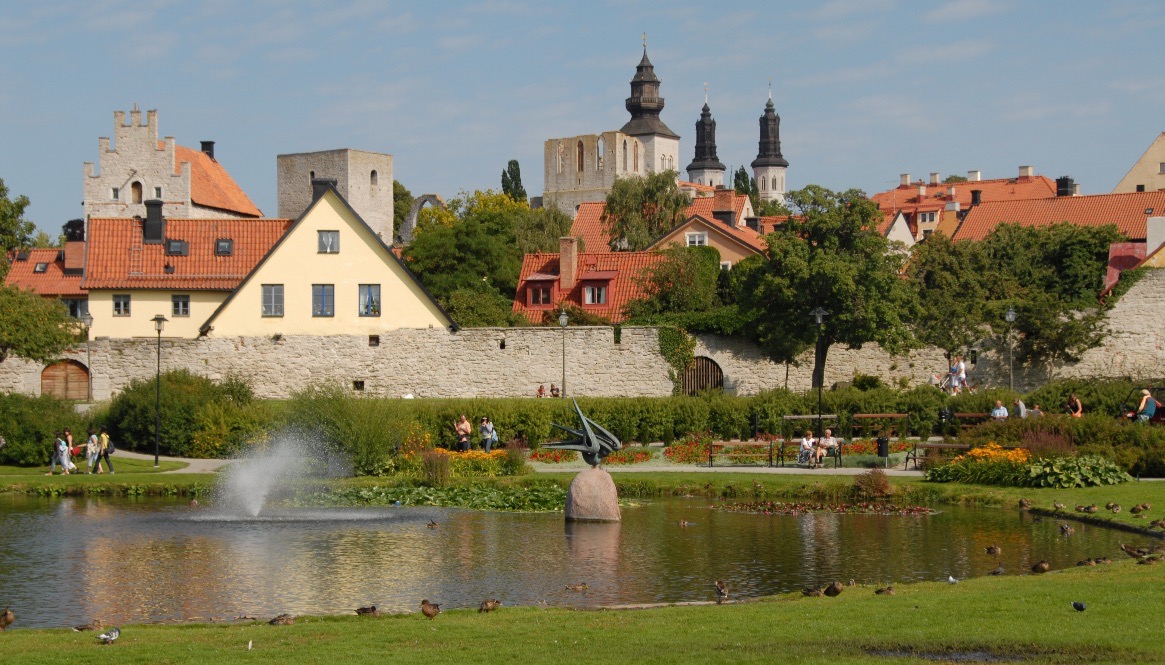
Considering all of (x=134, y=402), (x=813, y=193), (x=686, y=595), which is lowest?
(x=686, y=595)

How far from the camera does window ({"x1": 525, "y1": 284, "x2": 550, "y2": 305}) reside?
5472cm

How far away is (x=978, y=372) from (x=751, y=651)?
34005 millimetres

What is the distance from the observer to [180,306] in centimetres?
5041

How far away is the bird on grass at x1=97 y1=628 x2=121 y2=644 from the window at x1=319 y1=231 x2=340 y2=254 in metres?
35.7

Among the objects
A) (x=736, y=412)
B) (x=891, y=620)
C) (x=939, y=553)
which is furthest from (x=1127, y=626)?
(x=736, y=412)

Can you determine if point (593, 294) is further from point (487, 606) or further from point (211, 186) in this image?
point (487, 606)

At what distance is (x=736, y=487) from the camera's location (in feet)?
83.6

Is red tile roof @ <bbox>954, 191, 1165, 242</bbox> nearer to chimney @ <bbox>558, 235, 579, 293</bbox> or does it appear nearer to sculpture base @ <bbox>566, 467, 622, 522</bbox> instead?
chimney @ <bbox>558, 235, 579, 293</bbox>

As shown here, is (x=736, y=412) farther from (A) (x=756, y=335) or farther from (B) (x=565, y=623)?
(B) (x=565, y=623)

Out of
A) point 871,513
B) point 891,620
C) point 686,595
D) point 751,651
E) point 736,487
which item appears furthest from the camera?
point 736,487

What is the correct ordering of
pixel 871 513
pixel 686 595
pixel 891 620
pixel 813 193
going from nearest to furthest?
pixel 891 620
pixel 686 595
pixel 871 513
pixel 813 193

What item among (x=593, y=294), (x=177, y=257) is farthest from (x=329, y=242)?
(x=593, y=294)

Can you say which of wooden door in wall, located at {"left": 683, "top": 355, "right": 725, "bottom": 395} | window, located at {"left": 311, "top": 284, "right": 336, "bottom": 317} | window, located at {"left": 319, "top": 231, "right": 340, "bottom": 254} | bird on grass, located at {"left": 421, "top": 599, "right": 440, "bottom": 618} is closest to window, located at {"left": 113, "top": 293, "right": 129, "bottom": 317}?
window, located at {"left": 311, "top": 284, "right": 336, "bottom": 317}

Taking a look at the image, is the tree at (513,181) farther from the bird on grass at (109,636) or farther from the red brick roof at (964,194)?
the bird on grass at (109,636)
